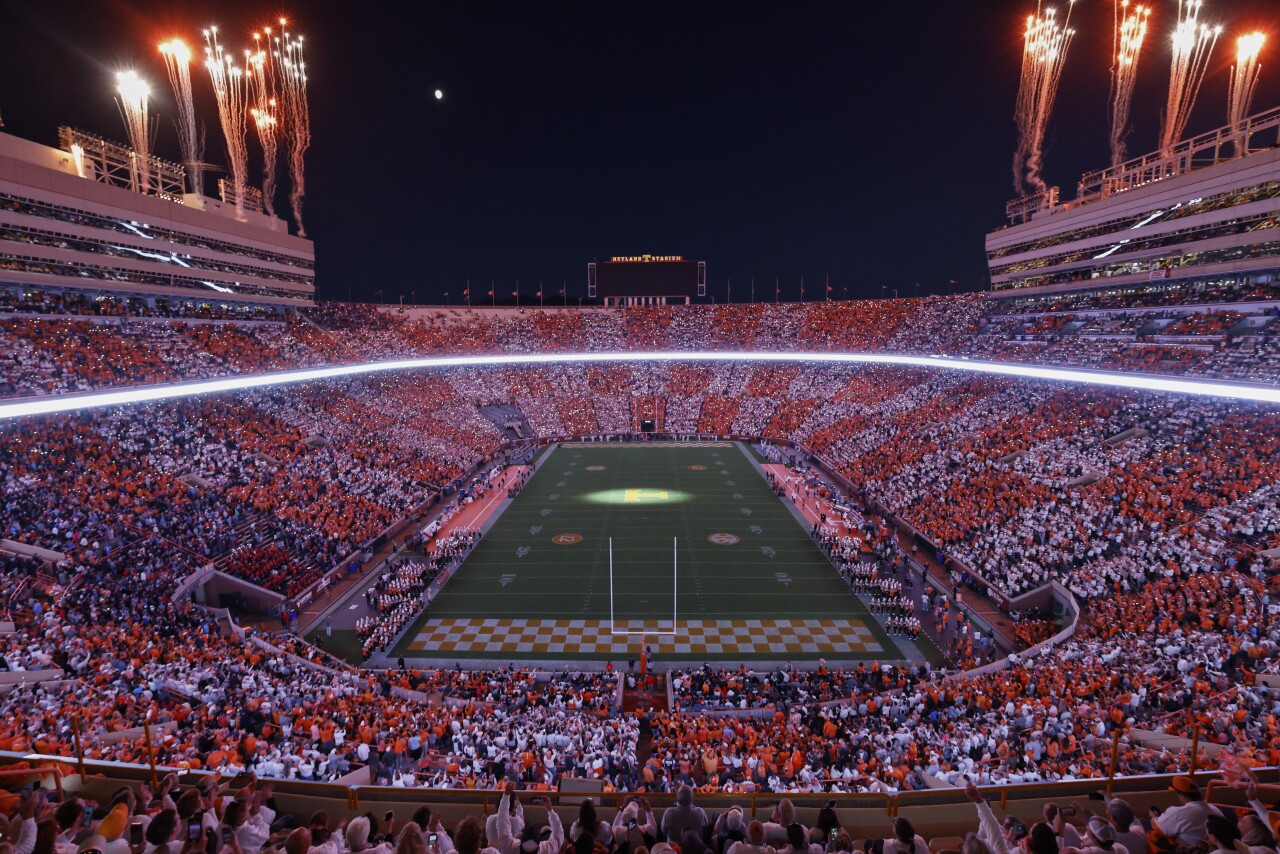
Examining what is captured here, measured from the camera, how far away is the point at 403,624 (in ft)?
65.5

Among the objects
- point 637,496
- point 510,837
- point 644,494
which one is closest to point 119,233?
point 637,496

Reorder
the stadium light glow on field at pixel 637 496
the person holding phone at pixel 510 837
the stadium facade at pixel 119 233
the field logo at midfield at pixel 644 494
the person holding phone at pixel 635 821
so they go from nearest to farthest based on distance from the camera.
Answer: the person holding phone at pixel 510 837, the person holding phone at pixel 635 821, the stadium facade at pixel 119 233, the stadium light glow on field at pixel 637 496, the field logo at midfield at pixel 644 494

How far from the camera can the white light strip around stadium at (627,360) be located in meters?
23.8

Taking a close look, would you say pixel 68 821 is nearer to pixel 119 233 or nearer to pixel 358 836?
pixel 358 836

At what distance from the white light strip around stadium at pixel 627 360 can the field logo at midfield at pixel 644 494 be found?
20779mm

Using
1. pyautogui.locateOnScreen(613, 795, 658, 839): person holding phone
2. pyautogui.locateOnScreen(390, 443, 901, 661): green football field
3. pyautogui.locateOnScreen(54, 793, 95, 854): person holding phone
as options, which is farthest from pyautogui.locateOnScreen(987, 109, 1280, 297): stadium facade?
pyautogui.locateOnScreen(54, 793, 95, 854): person holding phone

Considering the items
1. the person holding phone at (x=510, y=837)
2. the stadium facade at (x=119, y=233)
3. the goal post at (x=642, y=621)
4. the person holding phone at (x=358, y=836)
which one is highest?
the stadium facade at (x=119, y=233)

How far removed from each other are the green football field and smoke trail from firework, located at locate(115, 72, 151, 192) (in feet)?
98.5

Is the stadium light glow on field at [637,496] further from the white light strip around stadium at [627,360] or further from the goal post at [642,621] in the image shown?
the white light strip around stadium at [627,360]

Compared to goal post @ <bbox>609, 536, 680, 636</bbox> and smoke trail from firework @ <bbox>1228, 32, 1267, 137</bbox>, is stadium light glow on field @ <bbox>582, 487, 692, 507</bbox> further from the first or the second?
smoke trail from firework @ <bbox>1228, 32, 1267, 137</bbox>

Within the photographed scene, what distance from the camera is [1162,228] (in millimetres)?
34844

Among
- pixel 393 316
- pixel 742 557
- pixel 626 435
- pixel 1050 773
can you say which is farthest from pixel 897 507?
pixel 393 316

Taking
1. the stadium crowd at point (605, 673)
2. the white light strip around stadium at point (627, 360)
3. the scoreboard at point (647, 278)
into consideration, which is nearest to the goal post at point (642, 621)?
the stadium crowd at point (605, 673)

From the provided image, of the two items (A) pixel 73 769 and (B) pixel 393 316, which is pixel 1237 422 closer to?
(A) pixel 73 769
